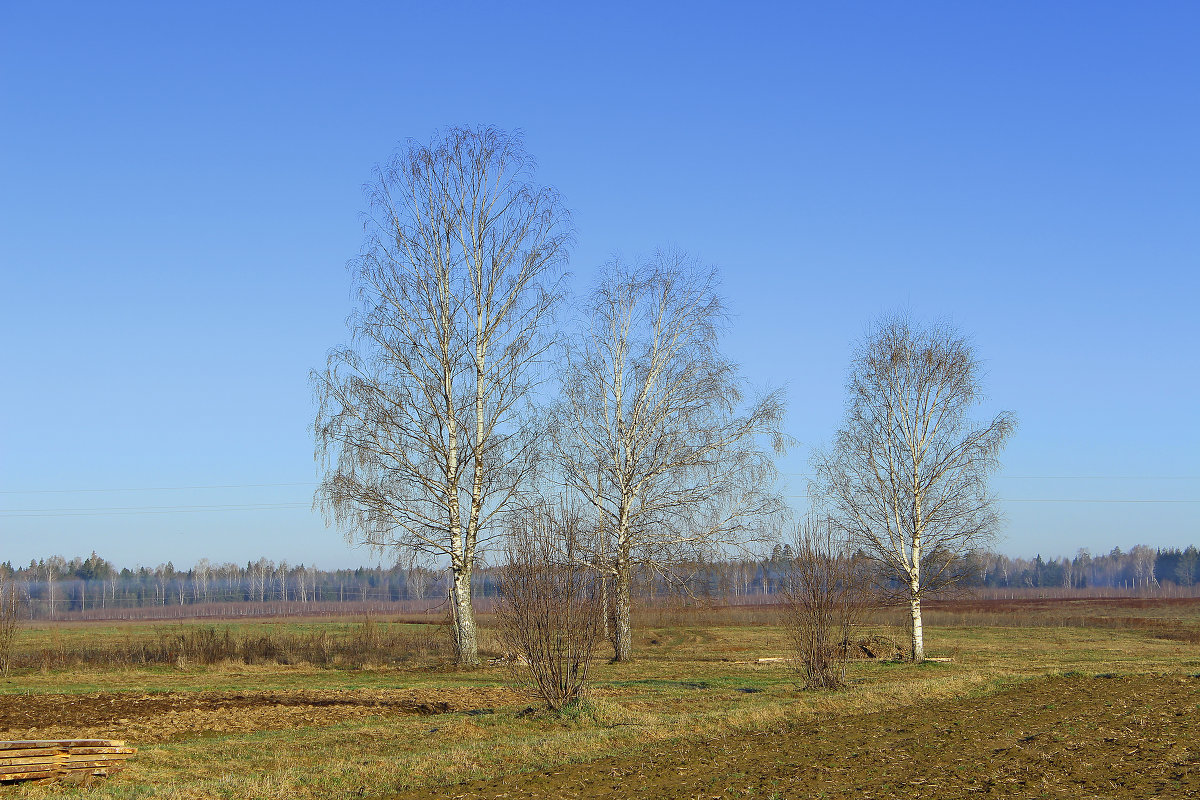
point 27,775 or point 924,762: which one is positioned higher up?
point 27,775

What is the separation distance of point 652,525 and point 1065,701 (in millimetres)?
13535

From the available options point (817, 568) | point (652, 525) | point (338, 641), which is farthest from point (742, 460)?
point (338, 641)

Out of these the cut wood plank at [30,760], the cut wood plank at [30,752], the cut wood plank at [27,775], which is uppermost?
the cut wood plank at [30,752]

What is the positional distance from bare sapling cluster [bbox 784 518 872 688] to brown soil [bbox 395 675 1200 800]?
135 inches

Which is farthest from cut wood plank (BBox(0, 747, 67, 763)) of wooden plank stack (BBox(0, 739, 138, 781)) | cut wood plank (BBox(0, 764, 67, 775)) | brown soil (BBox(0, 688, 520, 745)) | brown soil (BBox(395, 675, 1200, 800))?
brown soil (BBox(395, 675, 1200, 800))

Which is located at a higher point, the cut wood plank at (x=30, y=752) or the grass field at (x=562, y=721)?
the cut wood plank at (x=30, y=752)

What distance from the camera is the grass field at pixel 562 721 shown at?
10781mm

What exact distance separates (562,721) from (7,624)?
21.6 m

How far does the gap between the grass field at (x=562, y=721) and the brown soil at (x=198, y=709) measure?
79 millimetres

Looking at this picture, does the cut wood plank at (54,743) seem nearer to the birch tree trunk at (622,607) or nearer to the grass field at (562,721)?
the grass field at (562,721)

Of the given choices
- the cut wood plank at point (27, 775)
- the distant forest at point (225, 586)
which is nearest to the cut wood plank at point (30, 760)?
the cut wood plank at point (27, 775)

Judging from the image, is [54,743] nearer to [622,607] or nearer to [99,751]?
[99,751]

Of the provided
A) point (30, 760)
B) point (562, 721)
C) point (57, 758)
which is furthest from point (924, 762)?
point (30, 760)

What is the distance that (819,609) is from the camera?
65.2ft
